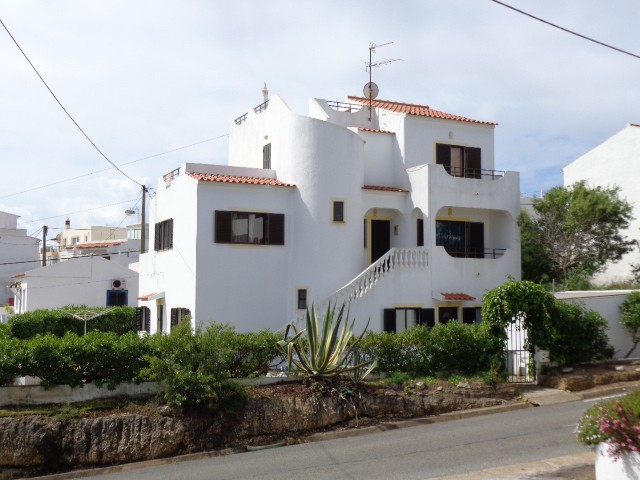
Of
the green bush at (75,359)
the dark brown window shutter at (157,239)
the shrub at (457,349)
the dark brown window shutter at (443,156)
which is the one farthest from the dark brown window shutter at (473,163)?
the green bush at (75,359)

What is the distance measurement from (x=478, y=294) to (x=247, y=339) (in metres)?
10.9

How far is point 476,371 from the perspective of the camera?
18.4m

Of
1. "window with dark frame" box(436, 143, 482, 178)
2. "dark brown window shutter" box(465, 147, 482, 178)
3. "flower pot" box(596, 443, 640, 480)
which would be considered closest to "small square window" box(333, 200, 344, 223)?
"window with dark frame" box(436, 143, 482, 178)

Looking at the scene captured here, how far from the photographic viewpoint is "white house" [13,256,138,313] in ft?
125

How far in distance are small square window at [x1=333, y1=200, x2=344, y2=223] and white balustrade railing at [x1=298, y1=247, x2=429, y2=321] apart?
89.0 inches

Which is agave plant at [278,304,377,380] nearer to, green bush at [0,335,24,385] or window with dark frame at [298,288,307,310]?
green bush at [0,335,24,385]

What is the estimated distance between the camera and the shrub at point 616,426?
895 centimetres

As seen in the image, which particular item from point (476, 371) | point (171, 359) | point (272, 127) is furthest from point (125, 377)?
point (272, 127)

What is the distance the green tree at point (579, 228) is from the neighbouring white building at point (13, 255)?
42633 mm

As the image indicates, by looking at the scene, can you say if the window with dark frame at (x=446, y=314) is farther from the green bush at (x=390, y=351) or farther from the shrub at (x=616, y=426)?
the shrub at (x=616, y=426)

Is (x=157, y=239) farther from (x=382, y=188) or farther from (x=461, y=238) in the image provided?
(x=461, y=238)

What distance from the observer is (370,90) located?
2942cm

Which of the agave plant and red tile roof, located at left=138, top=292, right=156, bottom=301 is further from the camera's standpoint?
red tile roof, located at left=138, top=292, right=156, bottom=301

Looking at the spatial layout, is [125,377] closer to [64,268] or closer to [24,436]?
[24,436]
